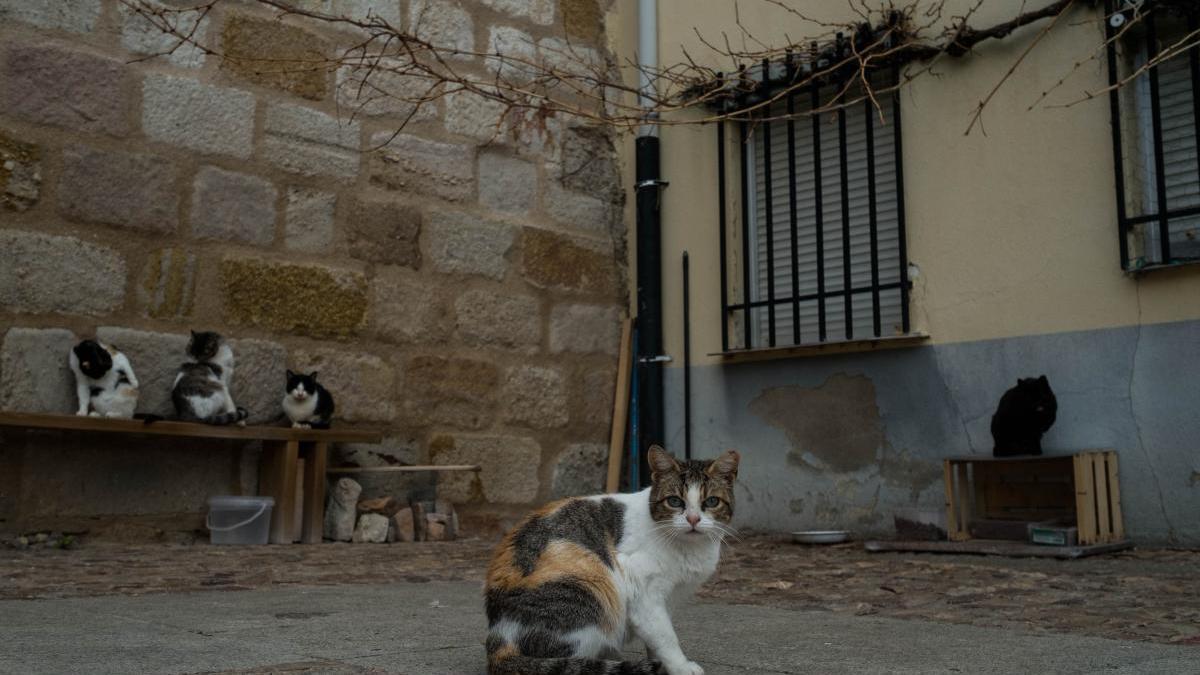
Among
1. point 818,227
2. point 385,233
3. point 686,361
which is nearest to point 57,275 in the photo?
point 385,233

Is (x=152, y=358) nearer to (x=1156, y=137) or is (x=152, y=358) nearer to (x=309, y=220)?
(x=309, y=220)

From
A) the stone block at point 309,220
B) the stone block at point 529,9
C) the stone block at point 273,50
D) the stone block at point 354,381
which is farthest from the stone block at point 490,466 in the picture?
the stone block at point 529,9

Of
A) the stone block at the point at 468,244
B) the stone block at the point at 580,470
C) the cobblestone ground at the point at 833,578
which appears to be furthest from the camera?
the stone block at the point at 580,470

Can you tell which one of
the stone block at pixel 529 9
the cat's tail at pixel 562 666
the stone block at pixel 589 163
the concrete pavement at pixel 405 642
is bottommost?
the concrete pavement at pixel 405 642

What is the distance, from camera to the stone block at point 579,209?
655cm

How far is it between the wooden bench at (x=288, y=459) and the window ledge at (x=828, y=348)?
2076mm

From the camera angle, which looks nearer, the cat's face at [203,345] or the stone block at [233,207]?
the cat's face at [203,345]

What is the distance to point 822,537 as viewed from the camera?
5.44 m

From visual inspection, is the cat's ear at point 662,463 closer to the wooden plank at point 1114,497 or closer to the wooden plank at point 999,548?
the wooden plank at point 999,548

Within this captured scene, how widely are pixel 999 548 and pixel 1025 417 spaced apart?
598mm

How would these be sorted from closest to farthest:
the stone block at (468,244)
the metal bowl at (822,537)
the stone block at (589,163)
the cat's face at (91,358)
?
the cat's face at (91,358) → the metal bowl at (822,537) → the stone block at (468,244) → the stone block at (589,163)

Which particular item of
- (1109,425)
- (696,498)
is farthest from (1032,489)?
(696,498)

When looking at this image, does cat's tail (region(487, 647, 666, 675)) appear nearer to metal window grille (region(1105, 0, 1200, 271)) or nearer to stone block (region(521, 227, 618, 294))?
metal window grille (region(1105, 0, 1200, 271))

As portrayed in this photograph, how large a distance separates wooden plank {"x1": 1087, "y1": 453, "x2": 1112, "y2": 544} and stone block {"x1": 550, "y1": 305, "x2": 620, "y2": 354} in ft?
9.52
